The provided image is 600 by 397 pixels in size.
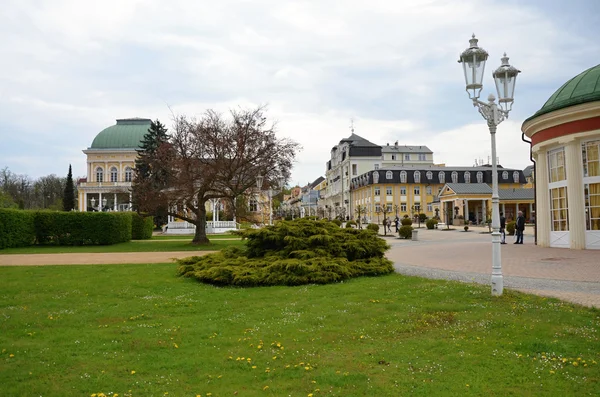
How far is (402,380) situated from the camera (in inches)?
198

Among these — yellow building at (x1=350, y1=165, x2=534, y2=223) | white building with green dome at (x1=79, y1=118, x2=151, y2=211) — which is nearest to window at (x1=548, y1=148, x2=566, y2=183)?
yellow building at (x1=350, y1=165, x2=534, y2=223)

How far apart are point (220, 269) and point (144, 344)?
558 centimetres

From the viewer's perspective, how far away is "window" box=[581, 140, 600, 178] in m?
19.1

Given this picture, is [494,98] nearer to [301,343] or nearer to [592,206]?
[301,343]

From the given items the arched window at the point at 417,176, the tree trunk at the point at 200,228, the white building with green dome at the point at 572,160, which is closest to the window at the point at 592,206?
the white building with green dome at the point at 572,160

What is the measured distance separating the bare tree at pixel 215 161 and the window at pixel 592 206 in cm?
1589

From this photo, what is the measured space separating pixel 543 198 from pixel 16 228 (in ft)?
92.6

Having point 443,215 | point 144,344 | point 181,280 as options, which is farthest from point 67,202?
point 144,344

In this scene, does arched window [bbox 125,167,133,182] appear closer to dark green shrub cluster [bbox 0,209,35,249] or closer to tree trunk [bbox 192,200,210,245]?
dark green shrub cluster [bbox 0,209,35,249]

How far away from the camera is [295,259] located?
12.6 meters

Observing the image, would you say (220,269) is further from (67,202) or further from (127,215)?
(67,202)

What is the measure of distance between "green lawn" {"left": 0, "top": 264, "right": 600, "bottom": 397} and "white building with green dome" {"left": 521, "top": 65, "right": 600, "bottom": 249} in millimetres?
11928

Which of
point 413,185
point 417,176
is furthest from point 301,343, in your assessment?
point 417,176

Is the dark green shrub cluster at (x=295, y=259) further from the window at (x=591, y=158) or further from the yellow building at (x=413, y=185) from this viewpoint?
the yellow building at (x=413, y=185)
